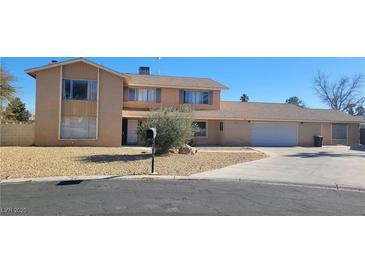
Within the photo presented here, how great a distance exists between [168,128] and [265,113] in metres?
13.4

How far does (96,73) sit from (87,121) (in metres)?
3.39

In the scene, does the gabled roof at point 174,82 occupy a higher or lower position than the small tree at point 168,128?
higher

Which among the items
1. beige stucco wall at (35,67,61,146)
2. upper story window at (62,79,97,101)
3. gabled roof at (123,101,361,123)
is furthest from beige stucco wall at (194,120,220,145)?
beige stucco wall at (35,67,61,146)

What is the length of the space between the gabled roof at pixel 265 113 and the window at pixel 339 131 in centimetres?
74

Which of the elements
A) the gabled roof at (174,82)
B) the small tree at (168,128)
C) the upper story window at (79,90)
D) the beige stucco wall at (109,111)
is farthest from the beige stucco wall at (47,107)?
the small tree at (168,128)

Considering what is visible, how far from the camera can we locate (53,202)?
16.9ft

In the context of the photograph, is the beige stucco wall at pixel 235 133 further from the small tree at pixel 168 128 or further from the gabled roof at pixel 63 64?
the gabled roof at pixel 63 64

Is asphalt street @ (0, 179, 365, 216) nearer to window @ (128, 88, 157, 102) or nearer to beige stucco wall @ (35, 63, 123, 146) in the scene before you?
beige stucco wall @ (35, 63, 123, 146)

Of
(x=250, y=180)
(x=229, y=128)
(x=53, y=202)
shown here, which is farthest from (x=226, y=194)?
(x=229, y=128)

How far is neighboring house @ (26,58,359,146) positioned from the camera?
16.8 metres

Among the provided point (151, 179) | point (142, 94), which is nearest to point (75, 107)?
point (142, 94)

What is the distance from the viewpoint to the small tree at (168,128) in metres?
12.0

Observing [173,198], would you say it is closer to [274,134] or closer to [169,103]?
[169,103]

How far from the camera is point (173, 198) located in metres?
5.58
